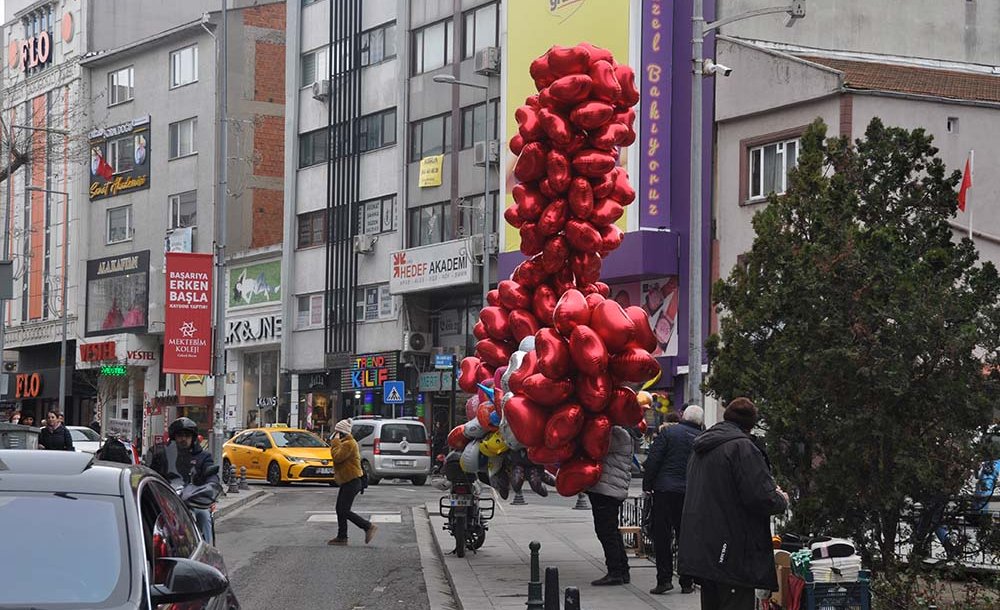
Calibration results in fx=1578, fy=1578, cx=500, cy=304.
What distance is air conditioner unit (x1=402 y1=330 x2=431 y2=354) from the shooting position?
51719 mm

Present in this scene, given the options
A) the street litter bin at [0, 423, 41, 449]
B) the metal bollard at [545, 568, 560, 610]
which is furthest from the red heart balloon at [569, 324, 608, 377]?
the street litter bin at [0, 423, 41, 449]

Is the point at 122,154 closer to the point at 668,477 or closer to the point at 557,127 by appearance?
the point at 557,127

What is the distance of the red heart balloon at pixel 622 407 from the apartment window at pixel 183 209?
51013mm

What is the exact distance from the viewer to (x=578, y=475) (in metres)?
15.2

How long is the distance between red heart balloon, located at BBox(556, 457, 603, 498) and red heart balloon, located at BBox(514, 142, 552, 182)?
343 centimetres

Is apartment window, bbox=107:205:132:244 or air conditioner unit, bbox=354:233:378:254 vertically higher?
apartment window, bbox=107:205:132:244

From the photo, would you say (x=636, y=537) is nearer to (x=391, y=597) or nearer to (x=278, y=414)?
(x=391, y=597)

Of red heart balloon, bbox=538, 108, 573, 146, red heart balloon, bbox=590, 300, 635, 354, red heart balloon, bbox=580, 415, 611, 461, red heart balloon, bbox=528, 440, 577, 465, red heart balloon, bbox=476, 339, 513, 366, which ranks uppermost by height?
red heart balloon, bbox=538, 108, 573, 146

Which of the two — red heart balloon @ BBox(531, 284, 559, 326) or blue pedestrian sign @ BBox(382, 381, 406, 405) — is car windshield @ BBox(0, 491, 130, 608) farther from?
blue pedestrian sign @ BBox(382, 381, 406, 405)

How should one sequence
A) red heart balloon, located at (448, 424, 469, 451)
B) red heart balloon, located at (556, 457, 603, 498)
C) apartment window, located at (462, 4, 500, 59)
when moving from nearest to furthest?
red heart balloon, located at (556, 457, 603, 498) → red heart balloon, located at (448, 424, 469, 451) → apartment window, located at (462, 4, 500, 59)

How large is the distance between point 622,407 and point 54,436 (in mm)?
14200

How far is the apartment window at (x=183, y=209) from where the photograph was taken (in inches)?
2552

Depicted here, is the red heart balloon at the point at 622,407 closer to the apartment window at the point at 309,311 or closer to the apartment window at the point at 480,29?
the apartment window at the point at 480,29

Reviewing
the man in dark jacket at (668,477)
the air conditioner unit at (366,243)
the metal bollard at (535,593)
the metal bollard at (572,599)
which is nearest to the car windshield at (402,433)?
the air conditioner unit at (366,243)
